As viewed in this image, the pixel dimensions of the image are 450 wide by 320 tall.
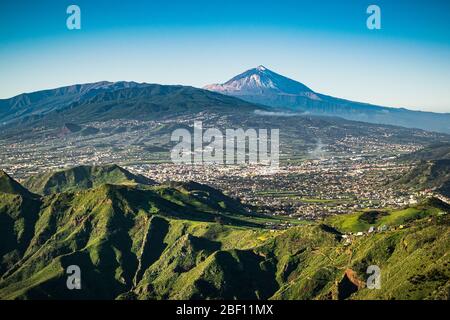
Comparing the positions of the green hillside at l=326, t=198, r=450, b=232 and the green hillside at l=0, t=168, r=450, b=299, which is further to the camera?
the green hillside at l=326, t=198, r=450, b=232

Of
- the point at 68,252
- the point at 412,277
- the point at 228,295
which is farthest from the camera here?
the point at 68,252

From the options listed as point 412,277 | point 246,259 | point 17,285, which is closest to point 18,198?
point 17,285

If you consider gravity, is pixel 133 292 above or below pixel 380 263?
below

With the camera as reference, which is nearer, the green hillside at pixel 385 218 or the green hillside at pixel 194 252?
the green hillside at pixel 194 252

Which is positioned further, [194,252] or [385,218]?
[385,218]

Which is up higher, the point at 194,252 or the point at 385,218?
the point at 385,218

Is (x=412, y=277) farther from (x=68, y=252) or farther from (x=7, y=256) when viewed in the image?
(x=7, y=256)

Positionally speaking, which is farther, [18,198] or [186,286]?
[18,198]
